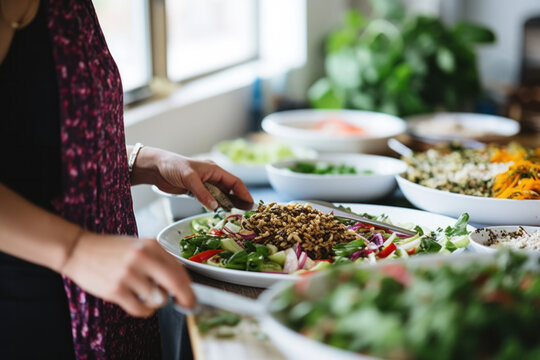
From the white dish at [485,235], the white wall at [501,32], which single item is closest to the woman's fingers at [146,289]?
the white dish at [485,235]

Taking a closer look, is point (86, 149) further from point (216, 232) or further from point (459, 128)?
point (459, 128)

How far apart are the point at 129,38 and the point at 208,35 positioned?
2.98ft

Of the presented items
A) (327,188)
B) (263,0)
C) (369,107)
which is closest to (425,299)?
(327,188)

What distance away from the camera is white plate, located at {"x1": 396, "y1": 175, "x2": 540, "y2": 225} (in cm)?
153

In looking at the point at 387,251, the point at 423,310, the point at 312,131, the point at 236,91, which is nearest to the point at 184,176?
the point at 387,251

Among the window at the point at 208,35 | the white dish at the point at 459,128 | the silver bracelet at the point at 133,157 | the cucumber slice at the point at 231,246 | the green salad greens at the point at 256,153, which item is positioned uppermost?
the window at the point at 208,35

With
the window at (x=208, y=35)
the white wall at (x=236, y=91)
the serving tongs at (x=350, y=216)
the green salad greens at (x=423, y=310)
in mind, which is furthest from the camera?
the window at (x=208, y=35)

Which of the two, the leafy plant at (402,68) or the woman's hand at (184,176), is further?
Answer: the leafy plant at (402,68)

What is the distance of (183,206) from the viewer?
1.74m

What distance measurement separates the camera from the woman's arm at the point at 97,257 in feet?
2.99

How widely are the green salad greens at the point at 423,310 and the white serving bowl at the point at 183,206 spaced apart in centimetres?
88

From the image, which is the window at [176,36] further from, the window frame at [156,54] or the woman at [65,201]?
the woman at [65,201]

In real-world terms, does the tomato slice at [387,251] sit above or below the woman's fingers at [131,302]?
below

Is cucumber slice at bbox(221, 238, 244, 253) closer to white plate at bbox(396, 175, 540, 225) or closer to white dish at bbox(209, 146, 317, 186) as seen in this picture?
white plate at bbox(396, 175, 540, 225)
